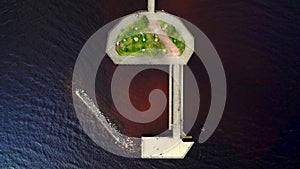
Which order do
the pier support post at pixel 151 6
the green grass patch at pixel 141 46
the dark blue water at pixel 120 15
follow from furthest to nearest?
the pier support post at pixel 151 6, the green grass patch at pixel 141 46, the dark blue water at pixel 120 15

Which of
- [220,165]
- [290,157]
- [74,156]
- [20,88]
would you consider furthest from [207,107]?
[20,88]

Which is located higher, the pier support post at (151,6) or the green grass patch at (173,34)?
the pier support post at (151,6)

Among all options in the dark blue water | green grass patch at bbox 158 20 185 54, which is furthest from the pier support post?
green grass patch at bbox 158 20 185 54

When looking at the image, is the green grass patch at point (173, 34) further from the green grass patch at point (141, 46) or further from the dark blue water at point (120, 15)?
the dark blue water at point (120, 15)

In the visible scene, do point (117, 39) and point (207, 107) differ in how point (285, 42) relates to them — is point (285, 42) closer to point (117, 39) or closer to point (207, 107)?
point (207, 107)

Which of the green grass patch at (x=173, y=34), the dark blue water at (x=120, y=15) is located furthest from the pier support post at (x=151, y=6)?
the green grass patch at (x=173, y=34)

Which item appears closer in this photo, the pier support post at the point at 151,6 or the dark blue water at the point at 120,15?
the dark blue water at the point at 120,15

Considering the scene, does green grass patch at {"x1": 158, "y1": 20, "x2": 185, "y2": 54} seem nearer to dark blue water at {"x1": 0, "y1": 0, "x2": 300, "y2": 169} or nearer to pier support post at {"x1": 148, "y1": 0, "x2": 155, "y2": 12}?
pier support post at {"x1": 148, "y1": 0, "x2": 155, "y2": 12}

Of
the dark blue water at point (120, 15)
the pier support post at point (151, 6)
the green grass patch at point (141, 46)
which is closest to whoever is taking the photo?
the dark blue water at point (120, 15)

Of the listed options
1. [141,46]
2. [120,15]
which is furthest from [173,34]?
[120,15]
